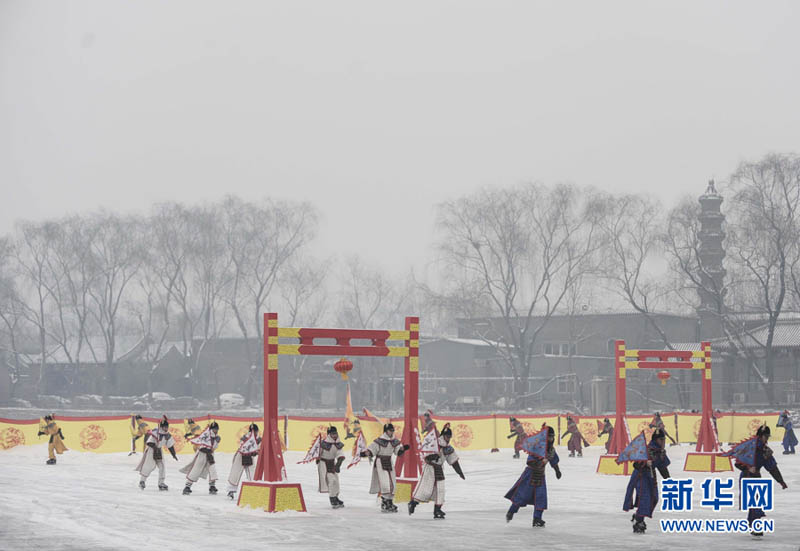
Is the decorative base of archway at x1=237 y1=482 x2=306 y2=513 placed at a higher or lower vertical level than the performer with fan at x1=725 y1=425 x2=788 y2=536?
lower

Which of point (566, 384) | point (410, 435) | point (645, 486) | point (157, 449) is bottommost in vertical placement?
point (645, 486)

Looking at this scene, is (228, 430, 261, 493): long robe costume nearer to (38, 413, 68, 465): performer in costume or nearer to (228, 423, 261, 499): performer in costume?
(228, 423, 261, 499): performer in costume

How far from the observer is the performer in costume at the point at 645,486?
1563cm

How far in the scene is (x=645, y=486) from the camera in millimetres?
15797

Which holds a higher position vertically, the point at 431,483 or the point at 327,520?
the point at 431,483

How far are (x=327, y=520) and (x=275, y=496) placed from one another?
3.61 feet

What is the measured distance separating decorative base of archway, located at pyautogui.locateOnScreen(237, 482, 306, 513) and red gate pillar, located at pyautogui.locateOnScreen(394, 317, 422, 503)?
2.23 meters

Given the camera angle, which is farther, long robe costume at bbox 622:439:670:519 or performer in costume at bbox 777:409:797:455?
performer in costume at bbox 777:409:797:455

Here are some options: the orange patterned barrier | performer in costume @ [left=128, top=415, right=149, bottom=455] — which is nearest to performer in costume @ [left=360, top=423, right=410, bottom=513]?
the orange patterned barrier

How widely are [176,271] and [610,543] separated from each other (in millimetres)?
62686

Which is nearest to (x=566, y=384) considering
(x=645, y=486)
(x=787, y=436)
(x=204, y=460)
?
(x=787, y=436)

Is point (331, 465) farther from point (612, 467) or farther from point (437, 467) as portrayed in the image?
point (612, 467)

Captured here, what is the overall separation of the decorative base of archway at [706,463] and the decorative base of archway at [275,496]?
14.0 m

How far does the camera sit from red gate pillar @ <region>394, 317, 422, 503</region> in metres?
19.6
